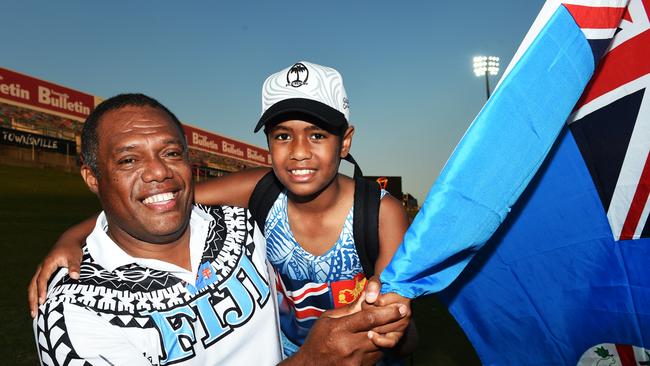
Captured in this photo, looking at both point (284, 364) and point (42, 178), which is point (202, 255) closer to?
point (284, 364)

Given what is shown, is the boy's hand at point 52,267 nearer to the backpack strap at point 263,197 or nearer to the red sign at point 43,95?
the backpack strap at point 263,197

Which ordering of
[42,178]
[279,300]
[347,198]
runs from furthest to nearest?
1. [42,178]
2. [279,300]
3. [347,198]

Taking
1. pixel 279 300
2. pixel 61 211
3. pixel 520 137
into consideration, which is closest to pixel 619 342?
pixel 520 137

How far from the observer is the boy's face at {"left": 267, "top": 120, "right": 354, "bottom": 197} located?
7.29 ft

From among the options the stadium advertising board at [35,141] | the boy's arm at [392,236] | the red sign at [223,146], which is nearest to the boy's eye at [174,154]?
the boy's arm at [392,236]

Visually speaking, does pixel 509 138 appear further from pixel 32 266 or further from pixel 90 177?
pixel 32 266

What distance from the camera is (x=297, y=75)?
90.7 inches

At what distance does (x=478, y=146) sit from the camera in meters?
1.53

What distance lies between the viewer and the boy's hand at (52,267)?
180 cm

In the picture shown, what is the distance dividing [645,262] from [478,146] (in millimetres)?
793

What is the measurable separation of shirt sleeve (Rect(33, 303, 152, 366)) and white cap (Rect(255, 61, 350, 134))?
3.73ft

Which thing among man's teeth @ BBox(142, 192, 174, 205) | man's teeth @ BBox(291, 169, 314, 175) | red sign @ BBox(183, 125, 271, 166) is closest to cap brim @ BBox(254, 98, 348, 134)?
man's teeth @ BBox(291, 169, 314, 175)

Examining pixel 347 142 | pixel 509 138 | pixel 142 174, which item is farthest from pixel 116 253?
pixel 509 138

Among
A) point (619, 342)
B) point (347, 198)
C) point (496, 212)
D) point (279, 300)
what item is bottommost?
point (619, 342)
